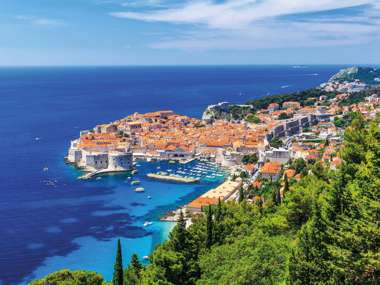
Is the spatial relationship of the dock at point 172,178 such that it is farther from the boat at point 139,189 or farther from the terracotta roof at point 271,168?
the terracotta roof at point 271,168

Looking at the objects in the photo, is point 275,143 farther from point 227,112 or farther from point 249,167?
point 227,112

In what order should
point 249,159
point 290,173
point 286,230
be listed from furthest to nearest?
point 249,159, point 290,173, point 286,230

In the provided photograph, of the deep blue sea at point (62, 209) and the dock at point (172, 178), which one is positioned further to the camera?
the dock at point (172, 178)

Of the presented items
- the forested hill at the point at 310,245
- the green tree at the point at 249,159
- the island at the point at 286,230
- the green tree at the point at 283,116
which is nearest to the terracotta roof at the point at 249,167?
the island at the point at 286,230

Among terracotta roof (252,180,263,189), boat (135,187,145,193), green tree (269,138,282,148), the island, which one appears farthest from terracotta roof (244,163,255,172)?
boat (135,187,145,193)

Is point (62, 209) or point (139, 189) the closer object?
point (62, 209)

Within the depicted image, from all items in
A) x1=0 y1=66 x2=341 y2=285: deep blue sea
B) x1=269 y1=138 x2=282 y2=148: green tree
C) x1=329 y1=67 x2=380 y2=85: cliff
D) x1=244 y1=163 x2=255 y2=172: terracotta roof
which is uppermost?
x1=329 y1=67 x2=380 y2=85: cliff

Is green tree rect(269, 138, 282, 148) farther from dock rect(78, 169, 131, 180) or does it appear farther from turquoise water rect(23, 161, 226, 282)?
dock rect(78, 169, 131, 180)

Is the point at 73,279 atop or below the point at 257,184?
atop

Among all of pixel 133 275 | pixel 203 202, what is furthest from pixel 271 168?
pixel 133 275
